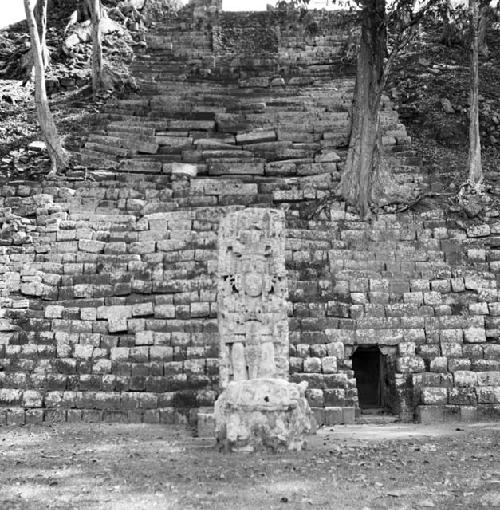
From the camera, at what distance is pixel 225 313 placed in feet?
32.8

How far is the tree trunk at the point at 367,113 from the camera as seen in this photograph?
16016 mm

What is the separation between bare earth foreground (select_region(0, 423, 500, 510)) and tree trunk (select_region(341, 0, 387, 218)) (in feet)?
22.3

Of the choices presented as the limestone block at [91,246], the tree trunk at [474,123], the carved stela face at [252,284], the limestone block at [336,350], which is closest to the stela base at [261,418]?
the carved stela face at [252,284]

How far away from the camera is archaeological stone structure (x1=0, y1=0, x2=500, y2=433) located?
11.2m

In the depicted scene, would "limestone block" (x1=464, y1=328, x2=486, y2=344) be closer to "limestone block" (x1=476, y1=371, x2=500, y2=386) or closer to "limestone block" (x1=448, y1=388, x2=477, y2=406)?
"limestone block" (x1=476, y1=371, x2=500, y2=386)

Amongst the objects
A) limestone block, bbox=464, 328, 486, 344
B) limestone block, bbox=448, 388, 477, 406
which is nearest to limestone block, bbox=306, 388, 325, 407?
limestone block, bbox=448, 388, 477, 406

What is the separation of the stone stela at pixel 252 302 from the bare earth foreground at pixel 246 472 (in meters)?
1.02

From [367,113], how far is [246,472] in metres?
10.2

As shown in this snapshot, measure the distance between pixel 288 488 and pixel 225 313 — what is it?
10.7 feet

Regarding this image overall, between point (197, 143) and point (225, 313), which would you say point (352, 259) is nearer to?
point (225, 313)

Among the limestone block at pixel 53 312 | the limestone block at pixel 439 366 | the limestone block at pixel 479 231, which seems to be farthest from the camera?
the limestone block at pixel 479 231

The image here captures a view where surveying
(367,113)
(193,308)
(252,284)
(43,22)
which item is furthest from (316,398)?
(43,22)

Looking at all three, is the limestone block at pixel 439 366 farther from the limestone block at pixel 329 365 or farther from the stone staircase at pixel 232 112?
the stone staircase at pixel 232 112

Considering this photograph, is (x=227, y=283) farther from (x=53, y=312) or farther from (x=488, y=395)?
(x=488, y=395)
